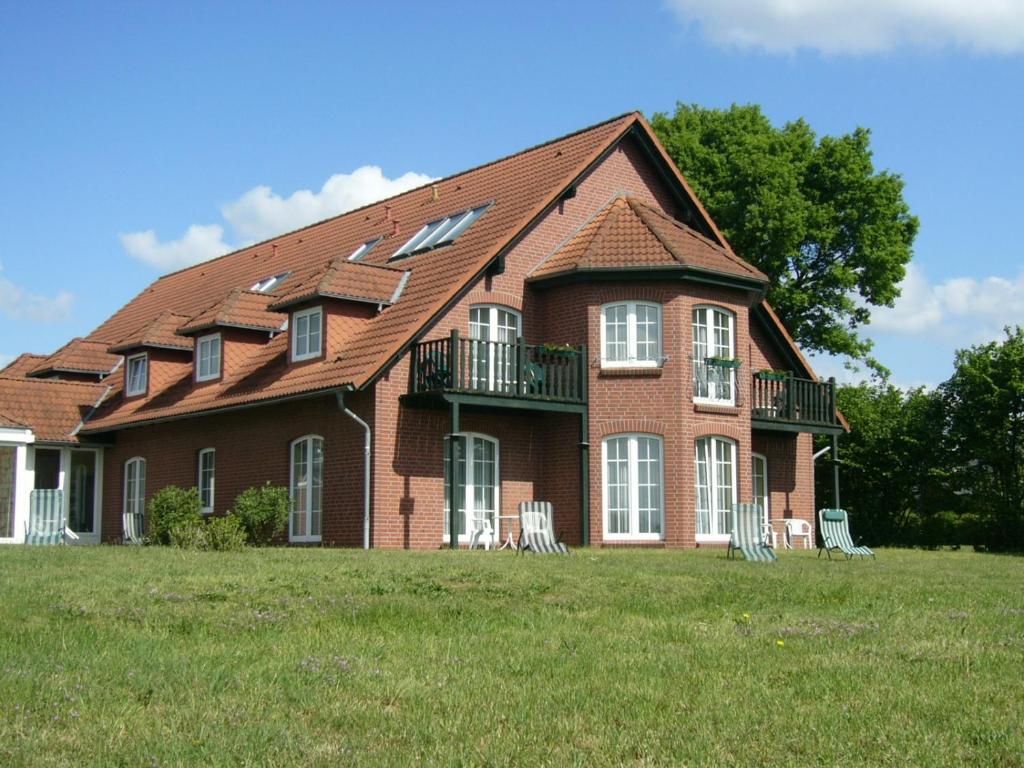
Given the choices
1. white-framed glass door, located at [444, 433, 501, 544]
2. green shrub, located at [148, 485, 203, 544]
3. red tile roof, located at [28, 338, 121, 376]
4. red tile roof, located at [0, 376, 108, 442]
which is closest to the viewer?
green shrub, located at [148, 485, 203, 544]

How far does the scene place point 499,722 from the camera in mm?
7395

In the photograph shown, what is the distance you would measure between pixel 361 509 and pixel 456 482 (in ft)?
6.12

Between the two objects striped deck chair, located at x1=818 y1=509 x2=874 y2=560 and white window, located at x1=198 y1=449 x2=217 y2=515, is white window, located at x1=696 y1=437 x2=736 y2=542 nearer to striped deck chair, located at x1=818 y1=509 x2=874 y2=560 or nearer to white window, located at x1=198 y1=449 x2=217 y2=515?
striped deck chair, located at x1=818 y1=509 x2=874 y2=560

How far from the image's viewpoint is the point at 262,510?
2336 cm

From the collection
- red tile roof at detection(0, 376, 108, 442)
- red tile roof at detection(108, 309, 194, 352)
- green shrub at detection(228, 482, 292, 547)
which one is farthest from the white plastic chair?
red tile roof at detection(0, 376, 108, 442)

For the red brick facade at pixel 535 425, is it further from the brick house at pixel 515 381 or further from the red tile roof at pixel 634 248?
the red tile roof at pixel 634 248

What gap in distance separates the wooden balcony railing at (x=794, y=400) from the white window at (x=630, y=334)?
364cm

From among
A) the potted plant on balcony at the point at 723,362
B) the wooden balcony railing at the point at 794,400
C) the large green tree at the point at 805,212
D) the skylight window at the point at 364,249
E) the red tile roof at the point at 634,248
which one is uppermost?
the large green tree at the point at 805,212

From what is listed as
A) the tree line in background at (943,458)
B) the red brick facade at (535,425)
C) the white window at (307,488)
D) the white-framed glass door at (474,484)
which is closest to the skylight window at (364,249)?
the red brick facade at (535,425)

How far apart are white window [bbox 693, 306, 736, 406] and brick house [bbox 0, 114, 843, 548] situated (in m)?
0.06

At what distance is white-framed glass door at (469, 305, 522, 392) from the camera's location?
2338 cm

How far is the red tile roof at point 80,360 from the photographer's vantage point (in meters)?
33.6

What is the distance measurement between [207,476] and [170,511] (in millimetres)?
4589

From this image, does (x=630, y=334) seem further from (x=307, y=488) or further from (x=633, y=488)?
(x=307, y=488)
